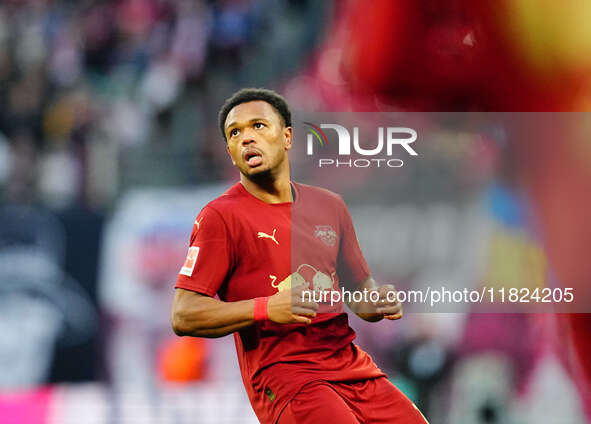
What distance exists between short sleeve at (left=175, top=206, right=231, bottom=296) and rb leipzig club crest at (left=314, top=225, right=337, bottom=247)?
1.14 ft

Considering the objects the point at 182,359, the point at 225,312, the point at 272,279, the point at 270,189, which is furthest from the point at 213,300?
the point at 182,359

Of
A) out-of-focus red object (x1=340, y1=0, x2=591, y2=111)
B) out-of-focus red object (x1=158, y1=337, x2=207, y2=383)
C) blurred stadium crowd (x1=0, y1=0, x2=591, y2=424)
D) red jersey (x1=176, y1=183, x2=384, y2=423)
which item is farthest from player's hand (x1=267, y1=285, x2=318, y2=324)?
out-of-focus red object (x1=158, y1=337, x2=207, y2=383)

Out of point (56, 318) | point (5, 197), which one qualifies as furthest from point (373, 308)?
point (5, 197)

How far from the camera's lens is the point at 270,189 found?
8.30 feet

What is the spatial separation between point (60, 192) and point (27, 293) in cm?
69

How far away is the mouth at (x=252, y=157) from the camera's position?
2.43m

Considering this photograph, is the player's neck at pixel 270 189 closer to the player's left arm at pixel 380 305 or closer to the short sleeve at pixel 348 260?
the short sleeve at pixel 348 260

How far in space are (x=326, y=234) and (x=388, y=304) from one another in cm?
33

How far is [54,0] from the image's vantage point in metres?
6.06

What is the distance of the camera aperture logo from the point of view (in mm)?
2568

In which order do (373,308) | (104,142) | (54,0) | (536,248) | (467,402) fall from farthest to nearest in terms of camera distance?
1. (54,0)
2. (104,142)
3. (467,402)
4. (536,248)
5. (373,308)

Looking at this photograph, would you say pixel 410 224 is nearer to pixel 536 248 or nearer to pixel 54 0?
pixel 536 248

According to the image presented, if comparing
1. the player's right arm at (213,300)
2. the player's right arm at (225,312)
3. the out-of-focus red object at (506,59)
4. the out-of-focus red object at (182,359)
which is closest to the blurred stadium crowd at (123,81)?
the out-of-focus red object at (182,359)

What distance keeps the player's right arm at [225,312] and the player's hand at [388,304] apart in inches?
12.4
